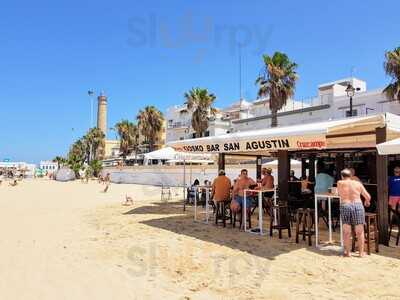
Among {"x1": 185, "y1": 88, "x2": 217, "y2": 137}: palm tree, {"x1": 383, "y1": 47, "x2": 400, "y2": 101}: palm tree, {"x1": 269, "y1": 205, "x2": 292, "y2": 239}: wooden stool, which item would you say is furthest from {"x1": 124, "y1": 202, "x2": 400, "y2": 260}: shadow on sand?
{"x1": 185, "y1": 88, "x2": 217, "y2": 137}: palm tree

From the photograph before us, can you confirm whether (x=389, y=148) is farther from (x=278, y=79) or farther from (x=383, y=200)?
(x=278, y=79)

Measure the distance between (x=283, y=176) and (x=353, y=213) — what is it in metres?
3.09

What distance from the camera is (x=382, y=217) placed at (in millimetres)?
7160

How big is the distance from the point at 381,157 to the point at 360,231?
1.86 metres

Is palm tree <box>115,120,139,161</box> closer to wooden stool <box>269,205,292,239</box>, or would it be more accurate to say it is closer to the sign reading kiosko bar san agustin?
the sign reading kiosko bar san agustin

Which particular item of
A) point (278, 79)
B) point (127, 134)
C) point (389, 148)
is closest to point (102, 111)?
point (127, 134)

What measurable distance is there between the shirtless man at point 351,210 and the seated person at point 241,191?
2.87 metres

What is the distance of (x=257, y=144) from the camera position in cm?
813

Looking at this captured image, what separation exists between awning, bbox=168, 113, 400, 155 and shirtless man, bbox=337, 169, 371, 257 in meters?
0.88

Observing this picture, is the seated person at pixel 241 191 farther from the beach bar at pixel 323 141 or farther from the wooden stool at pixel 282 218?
the wooden stool at pixel 282 218

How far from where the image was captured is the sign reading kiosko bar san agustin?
6.90 meters

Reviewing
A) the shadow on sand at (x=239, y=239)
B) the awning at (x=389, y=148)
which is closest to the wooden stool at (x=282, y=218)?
the shadow on sand at (x=239, y=239)

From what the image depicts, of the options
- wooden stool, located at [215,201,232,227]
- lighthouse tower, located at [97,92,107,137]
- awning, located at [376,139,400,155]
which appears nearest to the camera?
awning, located at [376,139,400,155]

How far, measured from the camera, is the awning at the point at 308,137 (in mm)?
6938
